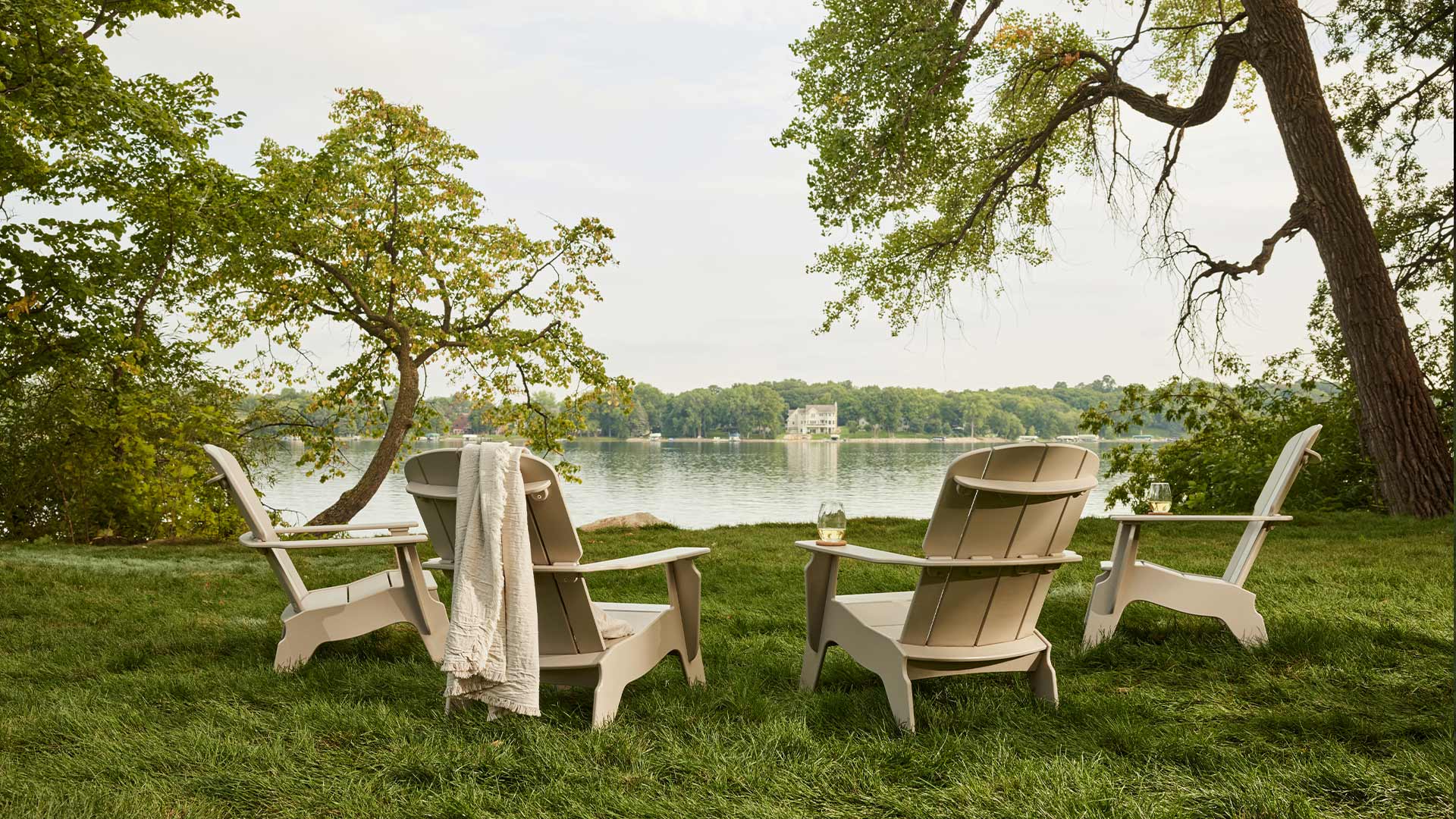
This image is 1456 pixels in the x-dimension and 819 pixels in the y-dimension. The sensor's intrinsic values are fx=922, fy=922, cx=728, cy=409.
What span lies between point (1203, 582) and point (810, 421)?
6327 cm

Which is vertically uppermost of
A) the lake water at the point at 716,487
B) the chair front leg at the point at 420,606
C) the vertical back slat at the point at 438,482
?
the vertical back slat at the point at 438,482

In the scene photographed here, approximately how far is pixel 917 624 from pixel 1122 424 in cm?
1099

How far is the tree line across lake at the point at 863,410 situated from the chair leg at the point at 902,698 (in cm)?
3294

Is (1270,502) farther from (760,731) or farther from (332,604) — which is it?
(332,604)

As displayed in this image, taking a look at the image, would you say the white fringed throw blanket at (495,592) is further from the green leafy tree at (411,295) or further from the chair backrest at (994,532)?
the green leafy tree at (411,295)

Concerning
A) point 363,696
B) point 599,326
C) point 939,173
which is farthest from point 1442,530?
point 599,326

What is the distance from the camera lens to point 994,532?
120 inches

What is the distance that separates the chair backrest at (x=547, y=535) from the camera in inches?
120

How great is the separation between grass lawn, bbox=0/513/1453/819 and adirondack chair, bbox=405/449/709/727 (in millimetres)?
145

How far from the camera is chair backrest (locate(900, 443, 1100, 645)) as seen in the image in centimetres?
297

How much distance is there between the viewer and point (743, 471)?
37.2 m

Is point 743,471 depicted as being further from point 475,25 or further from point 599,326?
point 475,25

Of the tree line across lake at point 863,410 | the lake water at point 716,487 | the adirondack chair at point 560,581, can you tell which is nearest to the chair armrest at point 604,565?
the adirondack chair at point 560,581

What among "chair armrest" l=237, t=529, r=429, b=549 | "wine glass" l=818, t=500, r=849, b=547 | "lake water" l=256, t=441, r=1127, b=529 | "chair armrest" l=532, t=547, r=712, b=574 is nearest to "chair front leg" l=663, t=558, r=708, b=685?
"chair armrest" l=532, t=547, r=712, b=574
